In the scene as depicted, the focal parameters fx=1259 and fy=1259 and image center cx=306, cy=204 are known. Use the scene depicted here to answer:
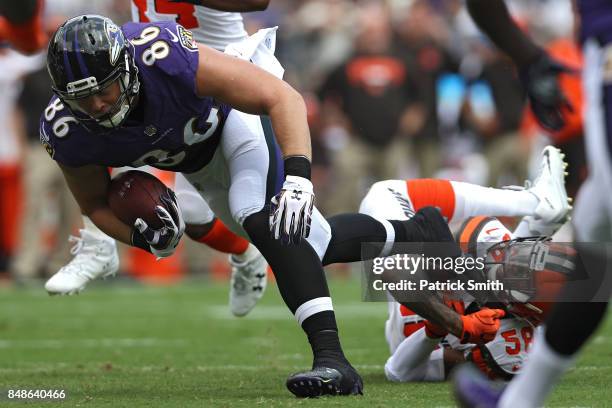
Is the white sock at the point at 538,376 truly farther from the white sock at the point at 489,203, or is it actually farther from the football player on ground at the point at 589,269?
the white sock at the point at 489,203

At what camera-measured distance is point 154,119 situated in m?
4.80

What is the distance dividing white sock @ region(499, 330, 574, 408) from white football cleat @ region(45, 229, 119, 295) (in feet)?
9.63

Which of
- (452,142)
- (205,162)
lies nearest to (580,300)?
(205,162)

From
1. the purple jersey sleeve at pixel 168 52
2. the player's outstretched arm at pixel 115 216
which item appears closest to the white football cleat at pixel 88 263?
the player's outstretched arm at pixel 115 216

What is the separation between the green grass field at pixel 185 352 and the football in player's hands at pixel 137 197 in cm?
69

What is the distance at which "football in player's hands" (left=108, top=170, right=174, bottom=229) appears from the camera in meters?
5.05

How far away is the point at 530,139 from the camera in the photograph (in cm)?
1270

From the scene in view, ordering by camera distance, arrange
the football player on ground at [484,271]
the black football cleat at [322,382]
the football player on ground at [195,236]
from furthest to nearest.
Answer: the football player on ground at [195,236], the football player on ground at [484,271], the black football cleat at [322,382]

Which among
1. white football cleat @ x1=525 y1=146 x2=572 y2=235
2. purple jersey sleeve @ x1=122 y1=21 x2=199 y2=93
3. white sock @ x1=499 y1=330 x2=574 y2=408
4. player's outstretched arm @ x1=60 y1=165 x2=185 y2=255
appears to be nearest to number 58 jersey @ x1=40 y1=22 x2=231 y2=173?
purple jersey sleeve @ x1=122 y1=21 x2=199 y2=93

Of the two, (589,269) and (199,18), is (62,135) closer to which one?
(199,18)

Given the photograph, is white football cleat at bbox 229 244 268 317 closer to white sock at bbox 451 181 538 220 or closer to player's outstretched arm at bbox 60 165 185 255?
white sock at bbox 451 181 538 220

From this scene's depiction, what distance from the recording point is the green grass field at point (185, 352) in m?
4.67

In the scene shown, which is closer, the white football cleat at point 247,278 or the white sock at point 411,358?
the white sock at point 411,358

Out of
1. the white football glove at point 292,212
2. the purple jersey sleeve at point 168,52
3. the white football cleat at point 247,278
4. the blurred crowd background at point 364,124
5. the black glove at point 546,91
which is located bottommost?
the blurred crowd background at point 364,124
